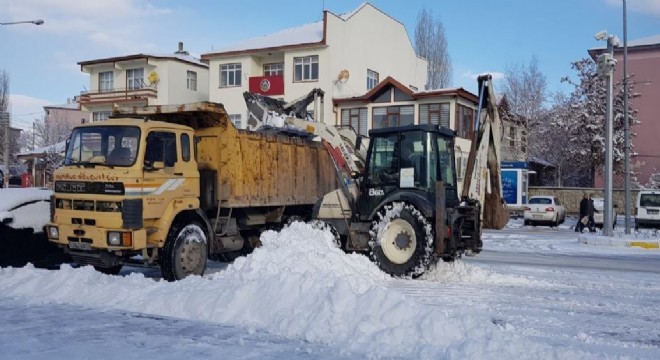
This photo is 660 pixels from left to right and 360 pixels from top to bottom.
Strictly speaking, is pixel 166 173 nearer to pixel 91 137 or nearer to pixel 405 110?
pixel 91 137

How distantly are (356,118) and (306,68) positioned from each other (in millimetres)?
4267

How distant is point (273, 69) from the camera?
4012 centimetres

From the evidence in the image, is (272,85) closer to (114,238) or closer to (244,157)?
(244,157)

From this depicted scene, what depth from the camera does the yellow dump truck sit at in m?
9.77

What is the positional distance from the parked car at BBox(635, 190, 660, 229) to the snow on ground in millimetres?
Result: 18375

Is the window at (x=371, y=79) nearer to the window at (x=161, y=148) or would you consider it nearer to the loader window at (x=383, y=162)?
the loader window at (x=383, y=162)

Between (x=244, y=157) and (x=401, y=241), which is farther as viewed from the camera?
(x=244, y=157)

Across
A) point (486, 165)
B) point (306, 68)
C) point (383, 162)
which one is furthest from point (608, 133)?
point (306, 68)

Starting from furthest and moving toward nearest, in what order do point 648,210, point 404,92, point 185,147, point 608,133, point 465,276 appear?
point 404,92 → point 648,210 → point 608,133 → point 465,276 → point 185,147

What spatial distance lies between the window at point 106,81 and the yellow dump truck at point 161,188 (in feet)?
130

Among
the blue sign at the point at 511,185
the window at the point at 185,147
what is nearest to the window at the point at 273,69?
the blue sign at the point at 511,185

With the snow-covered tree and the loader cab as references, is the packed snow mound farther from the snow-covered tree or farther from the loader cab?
the snow-covered tree

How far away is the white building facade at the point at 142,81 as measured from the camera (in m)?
45.7

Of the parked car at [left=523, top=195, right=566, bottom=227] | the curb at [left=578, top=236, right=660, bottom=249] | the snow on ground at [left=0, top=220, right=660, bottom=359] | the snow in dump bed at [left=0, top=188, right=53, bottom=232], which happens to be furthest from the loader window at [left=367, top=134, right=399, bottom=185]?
the parked car at [left=523, top=195, right=566, bottom=227]
